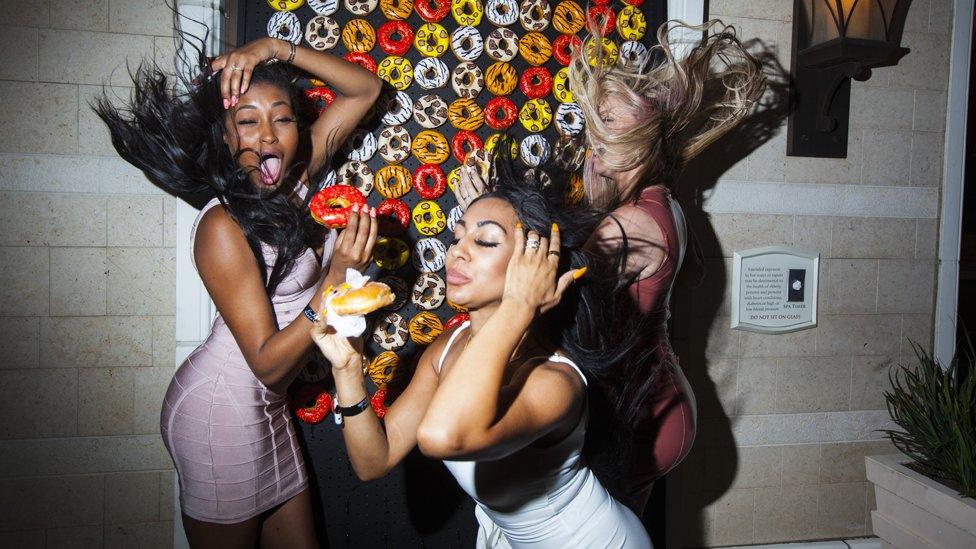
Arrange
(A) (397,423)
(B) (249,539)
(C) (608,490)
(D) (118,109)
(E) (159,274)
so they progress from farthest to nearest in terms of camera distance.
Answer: (E) (159,274), (D) (118,109), (B) (249,539), (C) (608,490), (A) (397,423)

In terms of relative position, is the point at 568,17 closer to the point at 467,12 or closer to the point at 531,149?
the point at 467,12

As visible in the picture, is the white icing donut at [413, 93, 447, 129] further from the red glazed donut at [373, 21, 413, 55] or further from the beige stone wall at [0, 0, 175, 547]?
the beige stone wall at [0, 0, 175, 547]

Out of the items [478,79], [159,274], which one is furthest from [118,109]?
[478,79]

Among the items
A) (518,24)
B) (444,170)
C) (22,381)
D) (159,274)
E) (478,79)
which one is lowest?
(22,381)

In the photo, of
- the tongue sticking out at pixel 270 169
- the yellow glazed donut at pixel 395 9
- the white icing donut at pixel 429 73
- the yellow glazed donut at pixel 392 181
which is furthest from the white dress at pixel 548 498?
the yellow glazed donut at pixel 395 9

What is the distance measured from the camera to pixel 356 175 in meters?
2.45

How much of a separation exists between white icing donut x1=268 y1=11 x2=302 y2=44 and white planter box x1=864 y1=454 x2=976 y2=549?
3.04 meters

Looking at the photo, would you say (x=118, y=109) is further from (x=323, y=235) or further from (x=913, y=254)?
(x=913, y=254)

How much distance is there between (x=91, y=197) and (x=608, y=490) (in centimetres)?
216

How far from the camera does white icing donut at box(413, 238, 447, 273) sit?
99.5 inches

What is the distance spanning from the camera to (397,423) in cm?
173

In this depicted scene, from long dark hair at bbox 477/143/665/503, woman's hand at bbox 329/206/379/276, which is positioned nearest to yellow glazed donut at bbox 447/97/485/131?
long dark hair at bbox 477/143/665/503

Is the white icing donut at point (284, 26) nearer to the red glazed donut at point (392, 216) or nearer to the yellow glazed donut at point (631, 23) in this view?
the red glazed donut at point (392, 216)

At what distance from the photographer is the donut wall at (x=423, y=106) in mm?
2434
